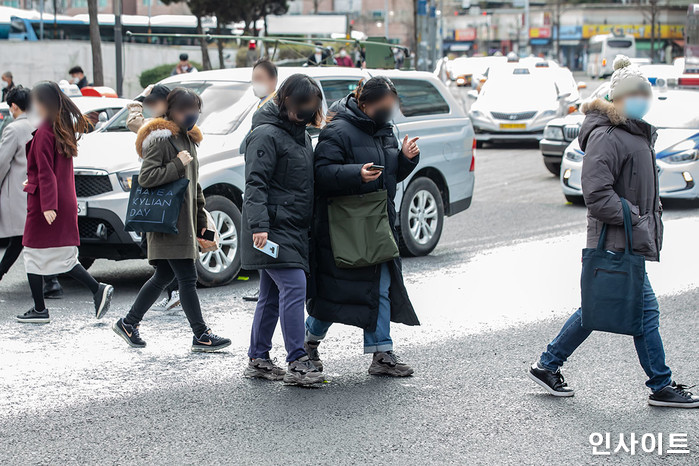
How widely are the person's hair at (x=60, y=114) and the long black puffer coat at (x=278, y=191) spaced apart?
6.85 feet

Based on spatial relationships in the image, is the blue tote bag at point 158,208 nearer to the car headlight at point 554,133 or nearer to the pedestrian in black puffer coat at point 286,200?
the pedestrian in black puffer coat at point 286,200

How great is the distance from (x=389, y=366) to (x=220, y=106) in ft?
13.3

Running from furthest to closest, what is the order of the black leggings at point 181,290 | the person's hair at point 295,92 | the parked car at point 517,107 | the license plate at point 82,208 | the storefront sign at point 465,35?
the storefront sign at point 465,35, the parked car at point 517,107, the license plate at point 82,208, the black leggings at point 181,290, the person's hair at point 295,92

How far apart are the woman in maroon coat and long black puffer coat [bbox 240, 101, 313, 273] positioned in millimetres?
2088

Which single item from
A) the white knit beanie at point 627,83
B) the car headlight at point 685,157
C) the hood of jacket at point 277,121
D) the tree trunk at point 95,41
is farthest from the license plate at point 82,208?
the tree trunk at point 95,41

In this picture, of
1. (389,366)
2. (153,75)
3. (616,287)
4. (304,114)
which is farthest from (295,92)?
(153,75)

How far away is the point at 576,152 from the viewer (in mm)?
13094

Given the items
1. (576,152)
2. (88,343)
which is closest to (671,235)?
(576,152)

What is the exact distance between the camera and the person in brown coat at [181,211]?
6.18 meters

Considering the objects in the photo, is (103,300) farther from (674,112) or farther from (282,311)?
(674,112)

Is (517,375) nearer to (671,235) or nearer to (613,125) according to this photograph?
(613,125)

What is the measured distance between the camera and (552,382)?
531 centimetres

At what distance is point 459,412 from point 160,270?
7.64ft

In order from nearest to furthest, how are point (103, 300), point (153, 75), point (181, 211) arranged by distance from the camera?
point (181, 211) < point (103, 300) < point (153, 75)
